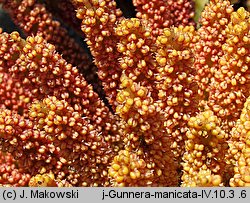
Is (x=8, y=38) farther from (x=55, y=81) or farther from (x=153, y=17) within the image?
(x=153, y=17)

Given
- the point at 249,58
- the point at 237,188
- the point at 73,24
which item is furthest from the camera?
the point at 73,24

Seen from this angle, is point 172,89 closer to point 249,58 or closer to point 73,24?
point 249,58

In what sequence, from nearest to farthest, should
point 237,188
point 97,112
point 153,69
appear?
point 237,188 → point 153,69 → point 97,112

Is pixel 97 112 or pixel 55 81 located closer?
pixel 55 81

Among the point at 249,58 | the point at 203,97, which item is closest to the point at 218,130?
the point at 249,58

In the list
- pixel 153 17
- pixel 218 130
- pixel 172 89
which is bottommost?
pixel 218 130

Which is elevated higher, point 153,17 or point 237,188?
point 153,17

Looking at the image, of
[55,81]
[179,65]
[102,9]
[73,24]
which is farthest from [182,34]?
[73,24]
